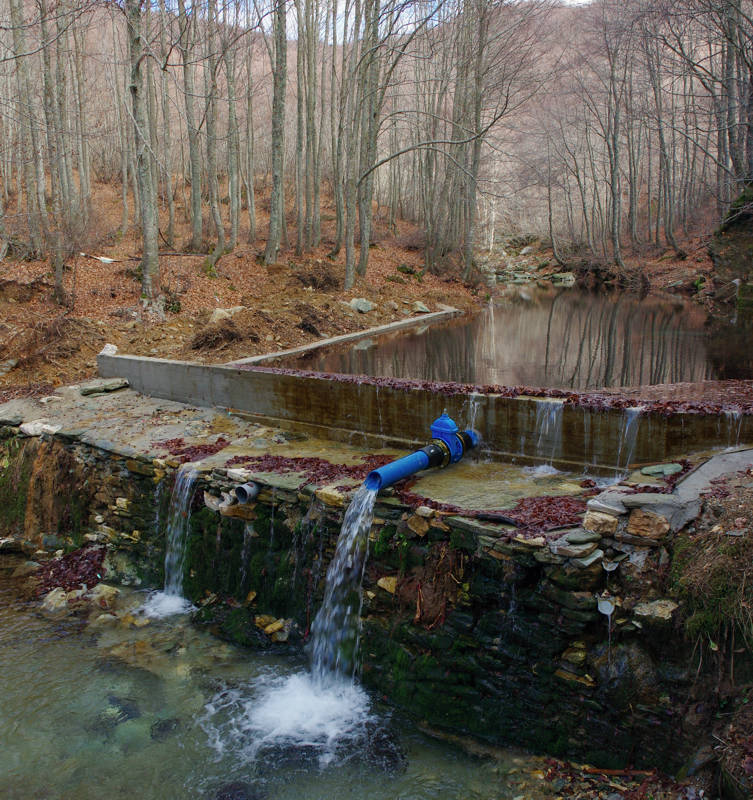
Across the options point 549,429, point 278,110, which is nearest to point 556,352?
point 549,429

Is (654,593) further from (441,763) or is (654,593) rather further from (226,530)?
(226,530)

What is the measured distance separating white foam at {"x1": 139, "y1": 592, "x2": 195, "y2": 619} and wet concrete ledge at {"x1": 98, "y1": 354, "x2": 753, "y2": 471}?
2885 mm

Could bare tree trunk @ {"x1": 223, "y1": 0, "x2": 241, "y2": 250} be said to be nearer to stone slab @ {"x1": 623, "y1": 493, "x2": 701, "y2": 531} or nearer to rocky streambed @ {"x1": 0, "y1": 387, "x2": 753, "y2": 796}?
rocky streambed @ {"x1": 0, "y1": 387, "x2": 753, "y2": 796}

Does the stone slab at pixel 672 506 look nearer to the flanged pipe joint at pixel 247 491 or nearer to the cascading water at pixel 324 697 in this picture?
the cascading water at pixel 324 697

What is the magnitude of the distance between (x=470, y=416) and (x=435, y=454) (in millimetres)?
920

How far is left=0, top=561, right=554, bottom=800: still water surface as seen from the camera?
15.9 feet

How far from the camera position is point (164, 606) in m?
7.65

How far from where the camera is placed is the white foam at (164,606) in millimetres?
7473

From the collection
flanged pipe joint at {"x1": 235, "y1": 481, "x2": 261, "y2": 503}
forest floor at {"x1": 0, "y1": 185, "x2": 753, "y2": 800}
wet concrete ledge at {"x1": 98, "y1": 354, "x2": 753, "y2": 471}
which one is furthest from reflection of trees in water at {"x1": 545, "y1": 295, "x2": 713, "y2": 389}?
flanged pipe joint at {"x1": 235, "y1": 481, "x2": 261, "y2": 503}

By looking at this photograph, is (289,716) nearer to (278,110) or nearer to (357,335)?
(357,335)

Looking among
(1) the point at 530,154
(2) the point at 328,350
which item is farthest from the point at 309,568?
(1) the point at 530,154

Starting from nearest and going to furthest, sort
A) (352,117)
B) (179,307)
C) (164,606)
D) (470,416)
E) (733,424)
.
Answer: (733,424)
(164,606)
(470,416)
(179,307)
(352,117)

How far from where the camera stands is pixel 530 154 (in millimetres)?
43562

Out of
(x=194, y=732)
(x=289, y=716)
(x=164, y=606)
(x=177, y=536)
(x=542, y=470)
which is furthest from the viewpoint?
(x=177, y=536)
